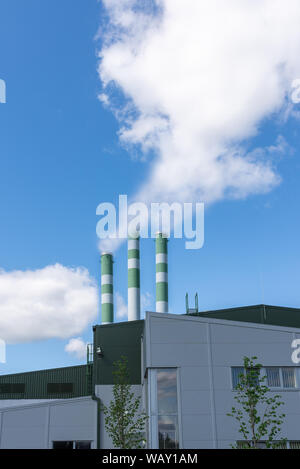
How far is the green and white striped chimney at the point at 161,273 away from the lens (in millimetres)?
57281

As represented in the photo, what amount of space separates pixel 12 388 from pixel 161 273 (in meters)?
22.4

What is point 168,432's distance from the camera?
2431 centimetres

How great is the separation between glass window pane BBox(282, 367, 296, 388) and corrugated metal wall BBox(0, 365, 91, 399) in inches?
701

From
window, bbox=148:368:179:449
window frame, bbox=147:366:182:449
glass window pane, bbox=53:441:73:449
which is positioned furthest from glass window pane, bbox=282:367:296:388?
glass window pane, bbox=53:441:73:449

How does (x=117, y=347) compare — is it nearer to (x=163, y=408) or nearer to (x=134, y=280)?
(x=163, y=408)

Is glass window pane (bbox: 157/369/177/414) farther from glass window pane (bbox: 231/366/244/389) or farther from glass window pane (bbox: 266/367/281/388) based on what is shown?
glass window pane (bbox: 266/367/281/388)

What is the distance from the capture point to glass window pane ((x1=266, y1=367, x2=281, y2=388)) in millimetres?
25172

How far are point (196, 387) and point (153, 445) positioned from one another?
3194mm

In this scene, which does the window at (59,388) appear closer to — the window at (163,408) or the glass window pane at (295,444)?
the window at (163,408)

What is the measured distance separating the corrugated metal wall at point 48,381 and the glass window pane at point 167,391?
15.3m

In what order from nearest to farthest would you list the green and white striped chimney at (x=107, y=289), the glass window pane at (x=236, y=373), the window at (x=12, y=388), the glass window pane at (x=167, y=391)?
1. the glass window pane at (x=167, y=391)
2. the glass window pane at (x=236, y=373)
3. the window at (x=12, y=388)
4. the green and white striped chimney at (x=107, y=289)

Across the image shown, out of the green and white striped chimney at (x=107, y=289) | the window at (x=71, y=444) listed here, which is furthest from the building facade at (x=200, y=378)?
the green and white striped chimney at (x=107, y=289)
